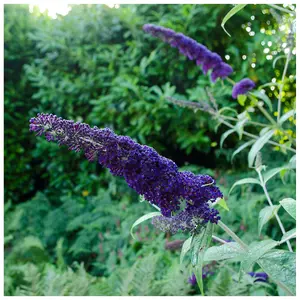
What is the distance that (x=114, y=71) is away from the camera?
3537 mm

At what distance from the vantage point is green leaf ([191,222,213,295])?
2.50ft

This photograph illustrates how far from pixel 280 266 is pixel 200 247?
184mm

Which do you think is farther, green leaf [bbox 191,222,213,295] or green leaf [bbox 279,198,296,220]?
green leaf [bbox 279,198,296,220]

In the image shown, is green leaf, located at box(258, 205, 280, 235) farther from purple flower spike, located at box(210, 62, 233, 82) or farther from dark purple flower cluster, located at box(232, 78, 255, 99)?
purple flower spike, located at box(210, 62, 233, 82)

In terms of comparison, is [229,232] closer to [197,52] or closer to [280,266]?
[280,266]

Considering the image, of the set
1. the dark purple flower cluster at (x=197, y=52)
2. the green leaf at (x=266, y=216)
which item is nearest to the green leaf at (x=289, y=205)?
the green leaf at (x=266, y=216)

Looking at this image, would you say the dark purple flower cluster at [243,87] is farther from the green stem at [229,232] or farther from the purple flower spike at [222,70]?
the green stem at [229,232]

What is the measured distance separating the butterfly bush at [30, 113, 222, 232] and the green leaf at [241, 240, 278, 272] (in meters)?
0.11

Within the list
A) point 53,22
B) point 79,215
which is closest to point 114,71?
point 53,22

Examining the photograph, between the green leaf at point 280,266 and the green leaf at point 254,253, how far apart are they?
0.06 feet

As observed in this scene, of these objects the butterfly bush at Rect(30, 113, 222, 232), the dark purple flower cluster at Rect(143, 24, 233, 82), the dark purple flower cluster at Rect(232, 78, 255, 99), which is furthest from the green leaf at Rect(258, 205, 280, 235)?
the dark purple flower cluster at Rect(143, 24, 233, 82)

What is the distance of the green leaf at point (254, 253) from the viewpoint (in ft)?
2.69

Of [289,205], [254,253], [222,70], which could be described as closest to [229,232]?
[254,253]

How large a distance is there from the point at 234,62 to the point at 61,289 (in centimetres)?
213
